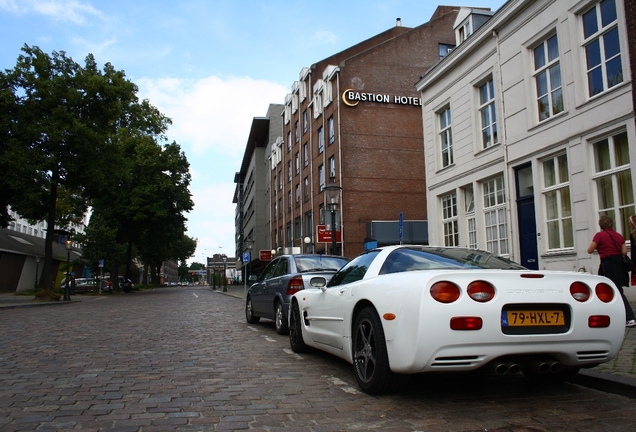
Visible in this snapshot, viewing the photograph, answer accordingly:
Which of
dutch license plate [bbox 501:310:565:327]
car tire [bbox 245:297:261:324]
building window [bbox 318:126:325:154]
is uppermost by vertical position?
building window [bbox 318:126:325:154]

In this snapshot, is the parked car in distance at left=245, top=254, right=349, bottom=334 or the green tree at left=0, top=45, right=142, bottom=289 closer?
the parked car in distance at left=245, top=254, right=349, bottom=334

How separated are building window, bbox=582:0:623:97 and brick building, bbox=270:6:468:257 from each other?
20.4 metres

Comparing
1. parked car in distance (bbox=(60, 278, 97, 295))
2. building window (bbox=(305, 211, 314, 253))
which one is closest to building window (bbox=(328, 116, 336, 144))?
building window (bbox=(305, 211, 314, 253))

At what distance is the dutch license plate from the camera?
13.8 feet

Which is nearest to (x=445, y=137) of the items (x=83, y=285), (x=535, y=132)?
(x=535, y=132)

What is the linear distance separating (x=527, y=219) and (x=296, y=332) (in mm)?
9734

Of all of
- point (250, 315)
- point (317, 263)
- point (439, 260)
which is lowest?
point (250, 315)

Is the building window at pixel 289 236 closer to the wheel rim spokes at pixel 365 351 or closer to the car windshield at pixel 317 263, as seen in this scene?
the car windshield at pixel 317 263

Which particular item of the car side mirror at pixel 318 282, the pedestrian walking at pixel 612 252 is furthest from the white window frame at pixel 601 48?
the car side mirror at pixel 318 282

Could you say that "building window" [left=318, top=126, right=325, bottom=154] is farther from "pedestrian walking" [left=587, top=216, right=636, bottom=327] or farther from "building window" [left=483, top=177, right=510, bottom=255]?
"pedestrian walking" [left=587, top=216, right=636, bottom=327]

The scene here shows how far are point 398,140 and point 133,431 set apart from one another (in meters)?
32.5

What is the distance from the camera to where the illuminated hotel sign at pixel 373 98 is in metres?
34.5

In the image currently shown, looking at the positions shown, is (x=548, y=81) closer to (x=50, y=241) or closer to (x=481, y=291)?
(x=481, y=291)

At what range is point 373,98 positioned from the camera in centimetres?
3500
